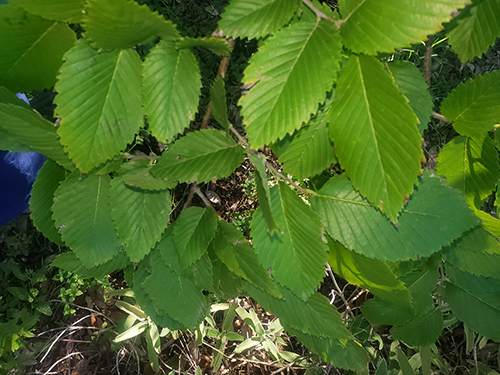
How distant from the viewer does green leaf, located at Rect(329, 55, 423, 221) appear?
1.97 ft

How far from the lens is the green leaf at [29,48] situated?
2.20ft

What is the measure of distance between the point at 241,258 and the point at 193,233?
0.14m

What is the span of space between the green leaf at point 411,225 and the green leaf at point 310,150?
10cm

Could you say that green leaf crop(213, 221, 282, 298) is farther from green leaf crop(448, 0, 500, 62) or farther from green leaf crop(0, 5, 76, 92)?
green leaf crop(448, 0, 500, 62)

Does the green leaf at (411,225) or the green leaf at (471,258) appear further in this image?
the green leaf at (471,258)

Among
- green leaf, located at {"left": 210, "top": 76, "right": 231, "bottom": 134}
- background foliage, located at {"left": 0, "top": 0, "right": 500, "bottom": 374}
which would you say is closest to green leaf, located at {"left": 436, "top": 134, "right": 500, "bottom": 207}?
background foliage, located at {"left": 0, "top": 0, "right": 500, "bottom": 374}

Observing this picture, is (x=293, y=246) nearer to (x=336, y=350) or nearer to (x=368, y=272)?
(x=368, y=272)

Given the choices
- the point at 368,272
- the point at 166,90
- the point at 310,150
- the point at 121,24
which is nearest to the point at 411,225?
the point at 368,272

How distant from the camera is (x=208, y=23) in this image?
1.90 m

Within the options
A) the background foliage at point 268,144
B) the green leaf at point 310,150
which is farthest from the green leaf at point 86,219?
the green leaf at point 310,150

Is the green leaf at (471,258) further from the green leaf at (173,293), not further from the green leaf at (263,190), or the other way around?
the green leaf at (173,293)

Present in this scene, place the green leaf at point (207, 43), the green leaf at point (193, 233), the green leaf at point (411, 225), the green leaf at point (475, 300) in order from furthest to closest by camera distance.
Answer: the green leaf at point (475, 300) → the green leaf at point (193, 233) → the green leaf at point (411, 225) → the green leaf at point (207, 43)

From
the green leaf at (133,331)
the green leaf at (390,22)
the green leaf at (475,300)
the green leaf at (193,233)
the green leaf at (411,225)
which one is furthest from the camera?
the green leaf at (133,331)

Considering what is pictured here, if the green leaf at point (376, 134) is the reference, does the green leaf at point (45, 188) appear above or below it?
below
